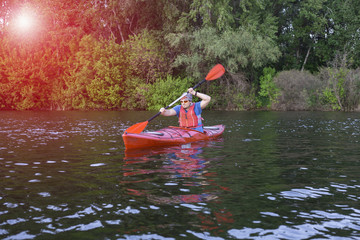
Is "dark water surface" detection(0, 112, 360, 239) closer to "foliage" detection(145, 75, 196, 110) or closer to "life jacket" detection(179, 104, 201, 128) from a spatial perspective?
"life jacket" detection(179, 104, 201, 128)

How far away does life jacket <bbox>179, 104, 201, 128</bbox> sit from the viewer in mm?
10125

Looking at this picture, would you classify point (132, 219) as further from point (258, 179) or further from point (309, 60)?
point (309, 60)

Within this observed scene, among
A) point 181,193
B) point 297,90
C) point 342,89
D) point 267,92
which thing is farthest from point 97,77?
point 181,193

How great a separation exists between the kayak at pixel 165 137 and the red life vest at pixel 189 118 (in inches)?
10.5

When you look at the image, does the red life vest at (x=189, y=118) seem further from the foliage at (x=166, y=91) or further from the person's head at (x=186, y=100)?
the foliage at (x=166, y=91)

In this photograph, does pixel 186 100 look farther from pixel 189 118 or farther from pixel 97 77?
pixel 97 77

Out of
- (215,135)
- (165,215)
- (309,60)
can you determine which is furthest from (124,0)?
(165,215)

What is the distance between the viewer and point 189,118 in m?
10.2

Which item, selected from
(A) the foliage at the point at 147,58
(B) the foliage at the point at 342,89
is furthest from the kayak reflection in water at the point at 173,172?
(A) the foliage at the point at 147,58

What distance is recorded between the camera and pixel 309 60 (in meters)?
36.2

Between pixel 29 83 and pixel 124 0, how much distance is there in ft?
37.5

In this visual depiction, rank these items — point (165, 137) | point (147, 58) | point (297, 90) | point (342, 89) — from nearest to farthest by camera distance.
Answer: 1. point (165, 137)
2. point (342, 89)
3. point (297, 90)
4. point (147, 58)

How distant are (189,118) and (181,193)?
5.67 m

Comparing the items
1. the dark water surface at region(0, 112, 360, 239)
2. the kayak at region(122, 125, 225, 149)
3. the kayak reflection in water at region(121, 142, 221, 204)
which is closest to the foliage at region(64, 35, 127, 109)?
the kayak at region(122, 125, 225, 149)
